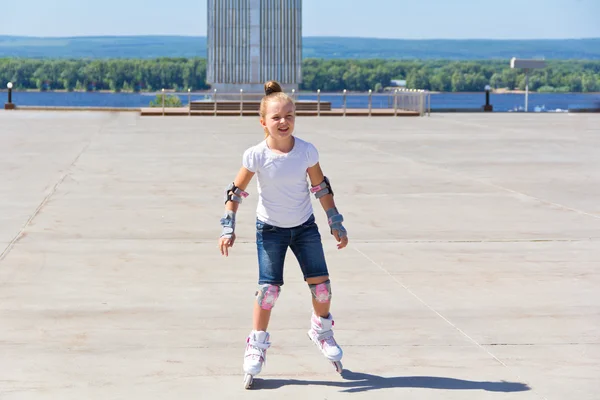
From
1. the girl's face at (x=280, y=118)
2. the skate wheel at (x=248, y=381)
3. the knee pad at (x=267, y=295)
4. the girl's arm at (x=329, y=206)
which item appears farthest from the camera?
the girl's arm at (x=329, y=206)

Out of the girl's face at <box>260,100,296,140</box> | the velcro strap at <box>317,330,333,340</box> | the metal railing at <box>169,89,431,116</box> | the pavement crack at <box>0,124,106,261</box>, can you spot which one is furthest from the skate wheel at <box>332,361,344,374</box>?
the metal railing at <box>169,89,431,116</box>

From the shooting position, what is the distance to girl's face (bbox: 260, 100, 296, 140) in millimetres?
6258

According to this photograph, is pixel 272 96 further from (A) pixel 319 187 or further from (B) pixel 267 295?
(B) pixel 267 295

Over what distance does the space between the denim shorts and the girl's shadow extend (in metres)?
0.57

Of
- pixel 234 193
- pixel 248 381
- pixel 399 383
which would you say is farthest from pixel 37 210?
pixel 399 383

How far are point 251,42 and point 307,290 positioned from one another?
44.6 m

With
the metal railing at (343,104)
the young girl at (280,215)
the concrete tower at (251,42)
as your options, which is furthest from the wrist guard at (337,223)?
the concrete tower at (251,42)

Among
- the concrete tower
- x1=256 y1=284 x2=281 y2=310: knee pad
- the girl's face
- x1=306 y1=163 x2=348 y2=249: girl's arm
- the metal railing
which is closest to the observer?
the girl's face

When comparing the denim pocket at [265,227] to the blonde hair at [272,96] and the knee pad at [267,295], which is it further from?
the blonde hair at [272,96]

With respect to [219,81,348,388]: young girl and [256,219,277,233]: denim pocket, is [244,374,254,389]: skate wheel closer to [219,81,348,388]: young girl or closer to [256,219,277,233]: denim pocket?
[219,81,348,388]: young girl

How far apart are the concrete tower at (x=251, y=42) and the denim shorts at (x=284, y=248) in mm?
46118

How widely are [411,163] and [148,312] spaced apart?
12578mm

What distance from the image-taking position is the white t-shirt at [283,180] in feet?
20.9

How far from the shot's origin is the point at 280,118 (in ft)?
20.6
